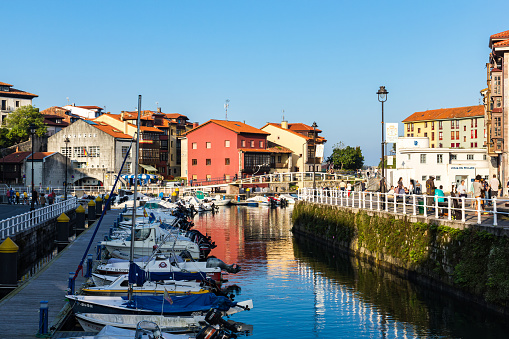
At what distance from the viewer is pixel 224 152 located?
365 feet

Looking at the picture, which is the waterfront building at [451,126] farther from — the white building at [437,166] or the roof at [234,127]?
the white building at [437,166]

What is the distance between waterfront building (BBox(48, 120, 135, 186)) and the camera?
107m

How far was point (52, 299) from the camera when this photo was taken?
19094mm

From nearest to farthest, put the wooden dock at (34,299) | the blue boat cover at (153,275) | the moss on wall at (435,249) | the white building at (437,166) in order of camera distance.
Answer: the wooden dock at (34,299)
the blue boat cover at (153,275)
the moss on wall at (435,249)
the white building at (437,166)

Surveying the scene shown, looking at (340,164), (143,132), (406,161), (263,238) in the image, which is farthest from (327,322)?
(340,164)

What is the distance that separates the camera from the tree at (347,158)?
146 meters

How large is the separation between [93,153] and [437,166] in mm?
66834

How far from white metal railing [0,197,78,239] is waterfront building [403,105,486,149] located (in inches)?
4388

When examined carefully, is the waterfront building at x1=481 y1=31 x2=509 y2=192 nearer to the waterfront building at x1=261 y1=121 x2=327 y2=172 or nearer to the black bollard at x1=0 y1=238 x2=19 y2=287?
the black bollard at x1=0 y1=238 x2=19 y2=287

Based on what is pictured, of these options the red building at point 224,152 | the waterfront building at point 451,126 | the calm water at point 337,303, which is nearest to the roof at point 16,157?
the red building at point 224,152

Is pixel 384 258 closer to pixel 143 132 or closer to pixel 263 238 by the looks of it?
pixel 263 238

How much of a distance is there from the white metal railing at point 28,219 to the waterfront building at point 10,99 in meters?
86.2

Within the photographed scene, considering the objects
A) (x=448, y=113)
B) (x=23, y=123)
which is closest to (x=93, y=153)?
(x=23, y=123)

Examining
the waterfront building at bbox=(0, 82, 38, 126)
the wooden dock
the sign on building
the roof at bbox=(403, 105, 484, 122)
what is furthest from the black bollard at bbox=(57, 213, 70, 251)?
the roof at bbox=(403, 105, 484, 122)
